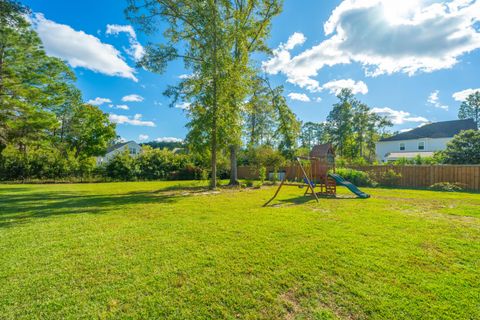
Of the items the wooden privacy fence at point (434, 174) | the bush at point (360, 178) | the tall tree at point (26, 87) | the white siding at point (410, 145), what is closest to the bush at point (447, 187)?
the wooden privacy fence at point (434, 174)

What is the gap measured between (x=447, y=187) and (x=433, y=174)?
1.49 metres

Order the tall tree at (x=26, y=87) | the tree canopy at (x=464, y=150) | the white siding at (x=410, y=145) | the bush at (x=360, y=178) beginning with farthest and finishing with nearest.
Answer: the white siding at (x=410, y=145)
the tall tree at (x=26, y=87)
the tree canopy at (x=464, y=150)
the bush at (x=360, y=178)

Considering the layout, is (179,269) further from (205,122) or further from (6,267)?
(205,122)

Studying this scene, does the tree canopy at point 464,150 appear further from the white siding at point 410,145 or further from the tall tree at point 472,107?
the tall tree at point 472,107

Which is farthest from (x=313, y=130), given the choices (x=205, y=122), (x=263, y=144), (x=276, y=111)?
(x=205, y=122)

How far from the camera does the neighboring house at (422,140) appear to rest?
25.5 metres

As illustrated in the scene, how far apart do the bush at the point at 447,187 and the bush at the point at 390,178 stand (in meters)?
1.73

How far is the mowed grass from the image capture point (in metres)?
1.92

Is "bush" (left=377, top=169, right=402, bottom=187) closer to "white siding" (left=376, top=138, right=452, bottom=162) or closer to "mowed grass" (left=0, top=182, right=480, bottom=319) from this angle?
"mowed grass" (left=0, top=182, right=480, bottom=319)

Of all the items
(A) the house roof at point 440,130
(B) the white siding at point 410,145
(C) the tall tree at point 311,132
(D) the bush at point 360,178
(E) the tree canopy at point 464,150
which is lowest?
(D) the bush at point 360,178

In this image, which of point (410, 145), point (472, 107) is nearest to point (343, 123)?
point (410, 145)

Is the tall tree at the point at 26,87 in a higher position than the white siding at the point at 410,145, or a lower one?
higher

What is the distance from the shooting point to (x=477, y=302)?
6.43 ft

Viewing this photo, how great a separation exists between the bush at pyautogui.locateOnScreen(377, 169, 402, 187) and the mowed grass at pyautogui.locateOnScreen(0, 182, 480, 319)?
30.9ft
